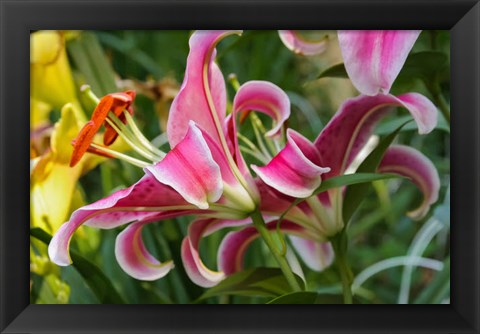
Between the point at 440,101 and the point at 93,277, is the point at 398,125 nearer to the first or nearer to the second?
the point at 440,101

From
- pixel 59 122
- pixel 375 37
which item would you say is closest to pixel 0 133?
pixel 59 122

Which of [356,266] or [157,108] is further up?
[157,108]

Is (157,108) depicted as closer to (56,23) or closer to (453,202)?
(56,23)

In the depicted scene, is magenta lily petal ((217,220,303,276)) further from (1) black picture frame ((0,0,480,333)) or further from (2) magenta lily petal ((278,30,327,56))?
(2) magenta lily petal ((278,30,327,56))

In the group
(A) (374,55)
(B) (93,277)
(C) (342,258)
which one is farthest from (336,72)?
(B) (93,277)

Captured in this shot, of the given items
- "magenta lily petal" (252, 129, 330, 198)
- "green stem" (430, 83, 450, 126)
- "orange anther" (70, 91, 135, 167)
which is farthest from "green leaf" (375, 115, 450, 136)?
"orange anther" (70, 91, 135, 167)
